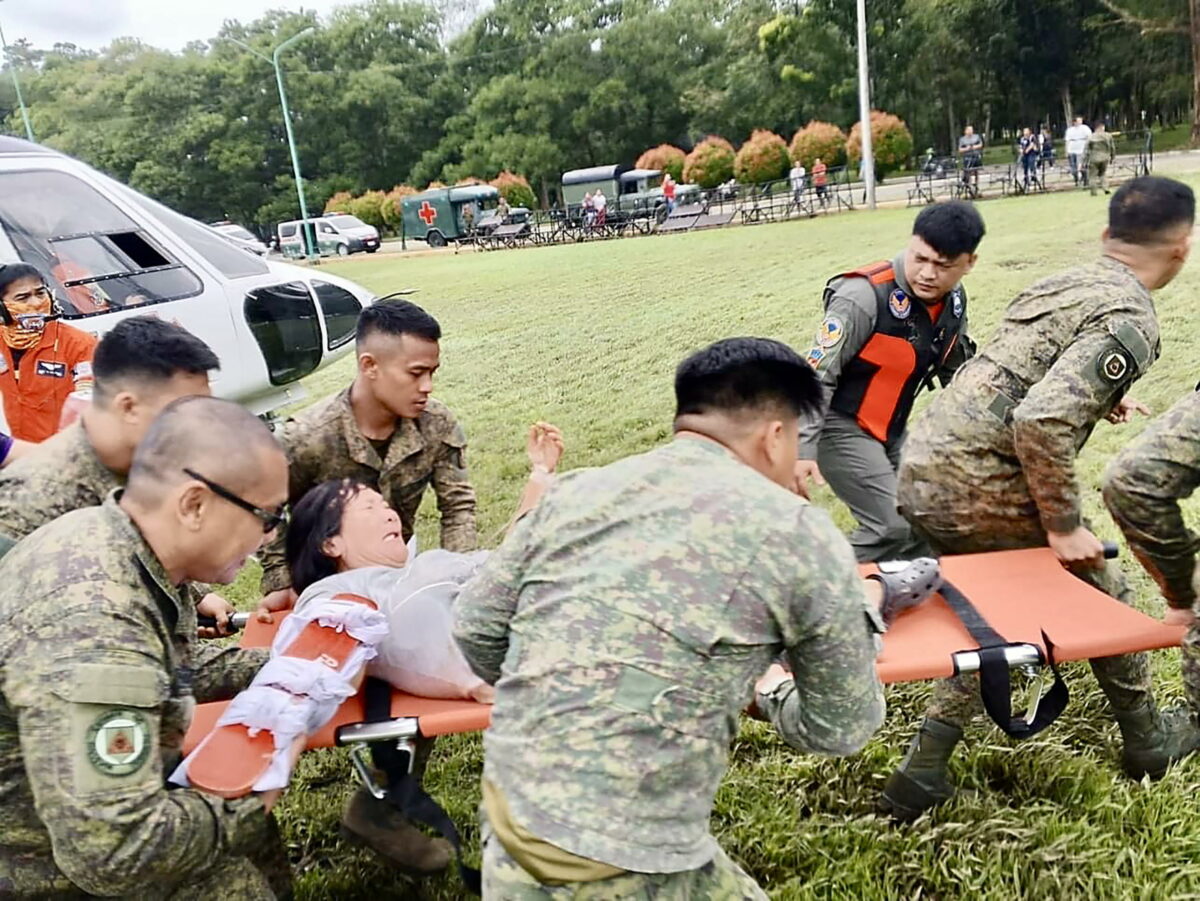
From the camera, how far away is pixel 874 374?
346cm

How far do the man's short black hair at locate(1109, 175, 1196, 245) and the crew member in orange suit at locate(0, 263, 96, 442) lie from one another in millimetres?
3832

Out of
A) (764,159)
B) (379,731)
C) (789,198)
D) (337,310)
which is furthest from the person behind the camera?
(764,159)

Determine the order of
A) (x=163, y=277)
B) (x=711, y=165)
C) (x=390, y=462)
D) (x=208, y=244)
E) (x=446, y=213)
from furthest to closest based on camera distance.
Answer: (x=446, y=213)
(x=711, y=165)
(x=208, y=244)
(x=163, y=277)
(x=390, y=462)

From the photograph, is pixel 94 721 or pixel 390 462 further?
pixel 390 462

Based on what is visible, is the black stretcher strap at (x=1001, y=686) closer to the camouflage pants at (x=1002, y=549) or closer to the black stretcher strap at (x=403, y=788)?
the camouflage pants at (x=1002, y=549)

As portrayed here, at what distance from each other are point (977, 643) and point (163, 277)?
508 cm

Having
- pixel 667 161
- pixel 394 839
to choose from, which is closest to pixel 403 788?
pixel 394 839

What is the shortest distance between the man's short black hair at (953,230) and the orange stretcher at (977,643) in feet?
3.45

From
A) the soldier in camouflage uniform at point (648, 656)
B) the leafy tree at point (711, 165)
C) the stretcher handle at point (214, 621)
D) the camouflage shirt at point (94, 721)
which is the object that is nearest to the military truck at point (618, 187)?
the leafy tree at point (711, 165)

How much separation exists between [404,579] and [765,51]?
1608 inches

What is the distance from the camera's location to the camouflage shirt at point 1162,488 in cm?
222

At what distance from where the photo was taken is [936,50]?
124 feet

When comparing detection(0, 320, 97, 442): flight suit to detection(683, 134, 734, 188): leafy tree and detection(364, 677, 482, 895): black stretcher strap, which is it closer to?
detection(364, 677, 482, 895): black stretcher strap

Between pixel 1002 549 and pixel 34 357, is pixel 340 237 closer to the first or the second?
pixel 34 357
